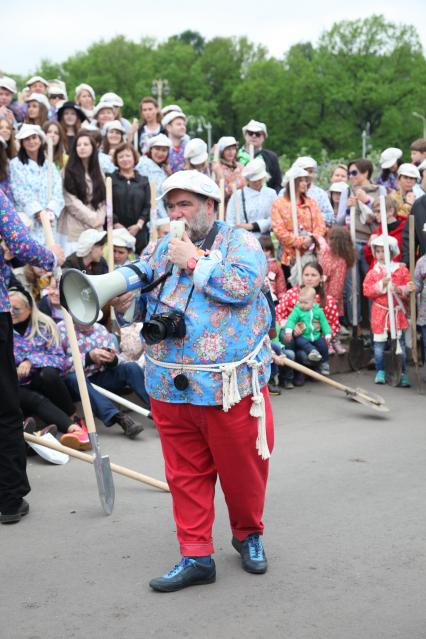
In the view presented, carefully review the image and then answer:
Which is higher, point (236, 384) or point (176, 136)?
point (176, 136)

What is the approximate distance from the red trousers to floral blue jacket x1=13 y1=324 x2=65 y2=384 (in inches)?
107

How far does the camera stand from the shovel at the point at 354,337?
9.56 m

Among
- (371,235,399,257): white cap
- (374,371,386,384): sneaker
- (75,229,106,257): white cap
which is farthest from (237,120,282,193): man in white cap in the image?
(75,229,106,257): white cap

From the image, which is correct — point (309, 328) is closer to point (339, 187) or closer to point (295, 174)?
point (295, 174)

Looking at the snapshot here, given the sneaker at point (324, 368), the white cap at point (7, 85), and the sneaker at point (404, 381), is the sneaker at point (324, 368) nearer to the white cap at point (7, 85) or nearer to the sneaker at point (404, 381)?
the sneaker at point (404, 381)

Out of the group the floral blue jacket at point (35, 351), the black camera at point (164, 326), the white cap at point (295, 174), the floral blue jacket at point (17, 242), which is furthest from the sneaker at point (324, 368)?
the black camera at point (164, 326)

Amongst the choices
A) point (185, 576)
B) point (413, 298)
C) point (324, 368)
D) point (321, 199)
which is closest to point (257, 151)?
point (321, 199)

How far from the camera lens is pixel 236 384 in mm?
3949

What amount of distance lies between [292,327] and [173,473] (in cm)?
468

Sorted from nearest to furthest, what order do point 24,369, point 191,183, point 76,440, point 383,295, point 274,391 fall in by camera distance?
point 191,183, point 76,440, point 24,369, point 274,391, point 383,295

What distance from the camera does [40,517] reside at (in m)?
5.12

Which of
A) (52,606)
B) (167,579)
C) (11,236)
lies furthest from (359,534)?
(11,236)

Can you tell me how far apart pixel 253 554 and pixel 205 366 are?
0.98 m

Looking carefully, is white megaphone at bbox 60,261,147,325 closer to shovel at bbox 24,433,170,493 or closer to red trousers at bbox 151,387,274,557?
red trousers at bbox 151,387,274,557
